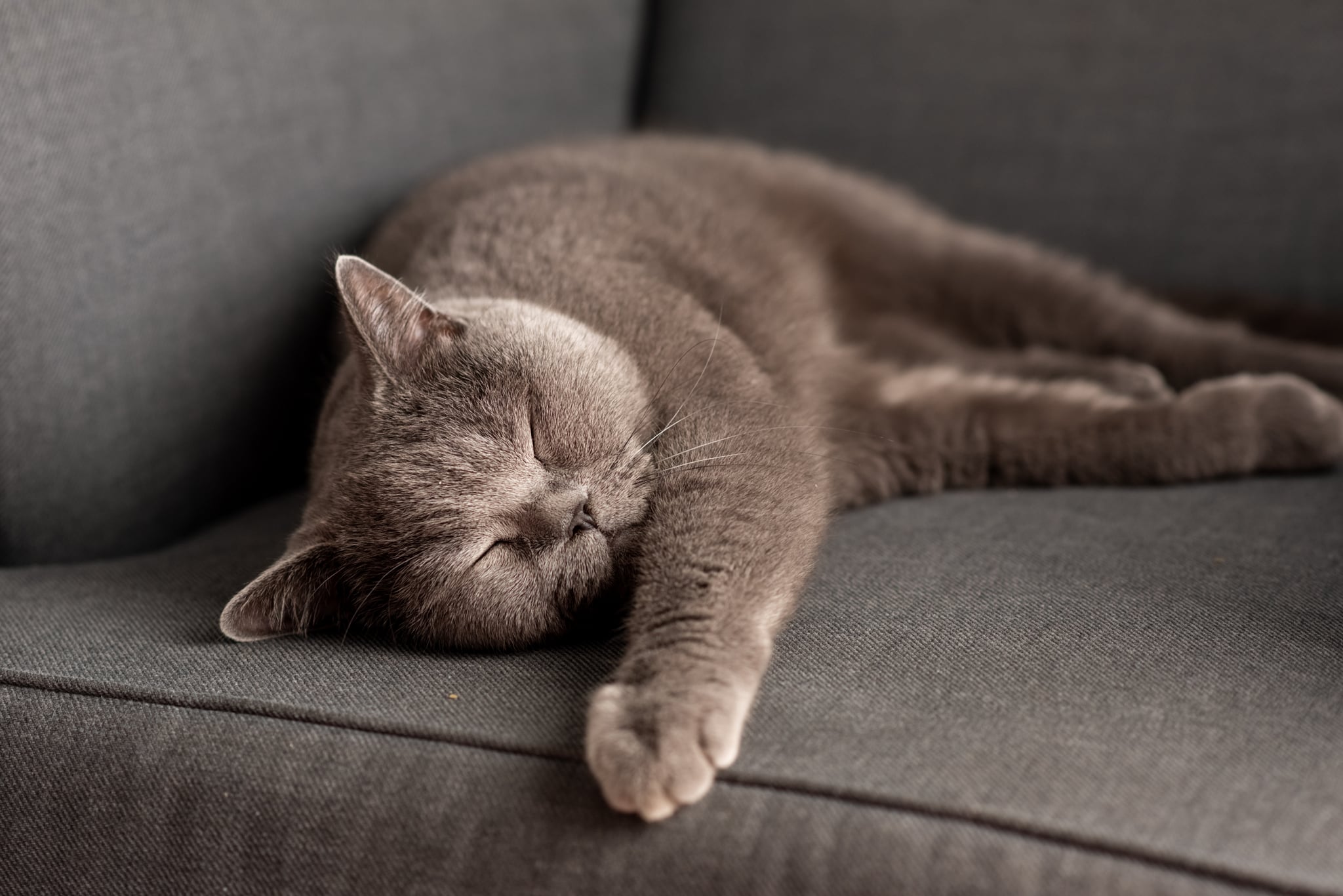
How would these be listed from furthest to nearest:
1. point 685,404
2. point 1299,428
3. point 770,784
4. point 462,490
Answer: point 1299,428 → point 685,404 → point 462,490 → point 770,784

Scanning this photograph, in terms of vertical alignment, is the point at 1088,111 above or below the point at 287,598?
above

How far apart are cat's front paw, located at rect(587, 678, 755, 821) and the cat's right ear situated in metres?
0.50

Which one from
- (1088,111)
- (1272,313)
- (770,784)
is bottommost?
(770,784)

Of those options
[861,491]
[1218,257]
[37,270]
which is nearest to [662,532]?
[861,491]

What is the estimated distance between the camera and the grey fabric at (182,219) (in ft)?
4.61

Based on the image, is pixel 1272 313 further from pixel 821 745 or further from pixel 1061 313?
pixel 821 745

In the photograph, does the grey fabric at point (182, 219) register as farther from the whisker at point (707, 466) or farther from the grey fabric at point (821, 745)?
the whisker at point (707, 466)

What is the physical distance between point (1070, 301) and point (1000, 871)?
123 centimetres

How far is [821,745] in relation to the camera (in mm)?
943

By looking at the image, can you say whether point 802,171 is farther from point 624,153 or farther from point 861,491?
point 861,491

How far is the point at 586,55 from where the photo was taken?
2273 mm

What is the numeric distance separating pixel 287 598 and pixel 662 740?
51 cm

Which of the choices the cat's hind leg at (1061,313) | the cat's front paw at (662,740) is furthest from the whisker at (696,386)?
the cat's hind leg at (1061,313)

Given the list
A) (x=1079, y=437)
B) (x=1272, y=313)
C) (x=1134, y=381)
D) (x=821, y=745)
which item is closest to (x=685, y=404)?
(x=821, y=745)
